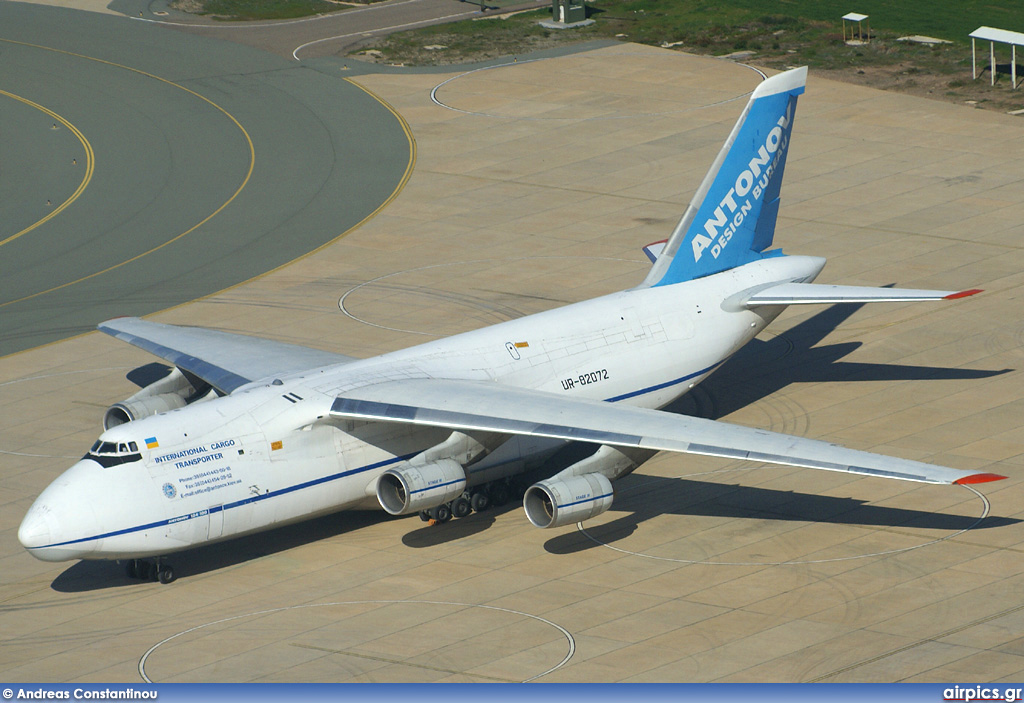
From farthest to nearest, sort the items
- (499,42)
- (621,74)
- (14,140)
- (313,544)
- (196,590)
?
(499,42) → (621,74) → (14,140) → (313,544) → (196,590)

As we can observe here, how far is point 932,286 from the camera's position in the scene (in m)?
52.7

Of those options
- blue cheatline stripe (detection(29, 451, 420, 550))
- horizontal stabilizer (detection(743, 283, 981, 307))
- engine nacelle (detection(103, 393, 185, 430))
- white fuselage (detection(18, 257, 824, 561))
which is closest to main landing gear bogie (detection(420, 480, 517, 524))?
white fuselage (detection(18, 257, 824, 561))

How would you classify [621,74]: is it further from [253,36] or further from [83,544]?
[83,544]

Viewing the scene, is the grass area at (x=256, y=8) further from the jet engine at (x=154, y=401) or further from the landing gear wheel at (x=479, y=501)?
the landing gear wheel at (x=479, y=501)

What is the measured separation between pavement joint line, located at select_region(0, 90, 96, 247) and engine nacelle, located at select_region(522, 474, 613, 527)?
36.7 meters

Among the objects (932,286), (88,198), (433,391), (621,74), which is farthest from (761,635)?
(621,74)

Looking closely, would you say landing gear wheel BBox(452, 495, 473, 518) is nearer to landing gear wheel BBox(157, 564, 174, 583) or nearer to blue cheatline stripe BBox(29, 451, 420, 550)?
blue cheatline stripe BBox(29, 451, 420, 550)

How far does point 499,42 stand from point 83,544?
61452 mm

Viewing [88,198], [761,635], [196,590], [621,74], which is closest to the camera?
[761,635]

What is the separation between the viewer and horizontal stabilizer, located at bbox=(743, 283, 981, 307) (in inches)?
1590

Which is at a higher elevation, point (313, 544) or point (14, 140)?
point (14, 140)

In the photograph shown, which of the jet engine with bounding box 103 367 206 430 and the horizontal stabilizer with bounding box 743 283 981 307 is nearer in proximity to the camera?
the horizontal stabilizer with bounding box 743 283 981 307
